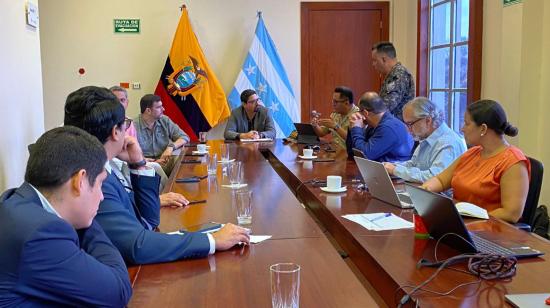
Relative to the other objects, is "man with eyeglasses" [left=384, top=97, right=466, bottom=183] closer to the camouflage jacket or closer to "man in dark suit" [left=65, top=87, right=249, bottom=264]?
the camouflage jacket

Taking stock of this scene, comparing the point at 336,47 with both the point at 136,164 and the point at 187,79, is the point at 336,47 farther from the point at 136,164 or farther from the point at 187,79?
the point at 136,164

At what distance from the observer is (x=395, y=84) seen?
15.8 ft

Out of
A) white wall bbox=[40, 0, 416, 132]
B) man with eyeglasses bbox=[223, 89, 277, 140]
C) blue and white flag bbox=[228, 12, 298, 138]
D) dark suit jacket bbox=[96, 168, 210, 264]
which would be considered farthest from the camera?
blue and white flag bbox=[228, 12, 298, 138]

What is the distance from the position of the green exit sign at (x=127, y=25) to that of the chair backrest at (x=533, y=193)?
5.03 m

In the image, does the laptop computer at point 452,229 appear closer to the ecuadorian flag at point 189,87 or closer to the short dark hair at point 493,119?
the short dark hair at point 493,119

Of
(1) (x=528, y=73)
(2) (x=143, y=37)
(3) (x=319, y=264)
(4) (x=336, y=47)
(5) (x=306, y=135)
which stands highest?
(2) (x=143, y=37)

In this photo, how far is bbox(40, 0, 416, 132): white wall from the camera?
21.1 feet

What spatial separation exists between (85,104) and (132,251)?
503 millimetres

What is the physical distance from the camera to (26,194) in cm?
128

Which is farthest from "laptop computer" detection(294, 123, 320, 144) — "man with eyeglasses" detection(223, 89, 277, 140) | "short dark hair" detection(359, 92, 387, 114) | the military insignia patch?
the military insignia patch

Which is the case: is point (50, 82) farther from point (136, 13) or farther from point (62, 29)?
point (136, 13)

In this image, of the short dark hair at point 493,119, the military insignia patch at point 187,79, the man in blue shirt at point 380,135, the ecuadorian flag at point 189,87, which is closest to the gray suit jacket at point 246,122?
the ecuadorian flag at point 189,87

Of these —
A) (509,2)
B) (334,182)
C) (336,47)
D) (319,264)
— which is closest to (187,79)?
(336,47)

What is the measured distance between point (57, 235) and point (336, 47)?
5.97 metres
